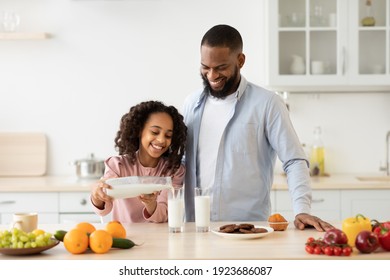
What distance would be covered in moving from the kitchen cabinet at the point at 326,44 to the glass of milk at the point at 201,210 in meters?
1.99

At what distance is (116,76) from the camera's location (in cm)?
484

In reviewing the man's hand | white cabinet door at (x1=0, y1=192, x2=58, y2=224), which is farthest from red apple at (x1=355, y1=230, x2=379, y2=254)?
white cabinet door at (x1=0, y1=192, x2=58, y2=224)

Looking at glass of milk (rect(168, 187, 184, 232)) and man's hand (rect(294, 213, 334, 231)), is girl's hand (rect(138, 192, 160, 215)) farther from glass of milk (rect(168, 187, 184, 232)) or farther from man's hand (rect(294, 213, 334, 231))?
man's hand (rect(294, 213, 334, 231))

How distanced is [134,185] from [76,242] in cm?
37

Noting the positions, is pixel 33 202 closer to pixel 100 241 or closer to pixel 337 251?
pixel 100 241

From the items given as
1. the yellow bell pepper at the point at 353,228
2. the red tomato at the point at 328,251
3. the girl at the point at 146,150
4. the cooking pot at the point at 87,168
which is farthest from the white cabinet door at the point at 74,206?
the red tomato at the point at 328,251

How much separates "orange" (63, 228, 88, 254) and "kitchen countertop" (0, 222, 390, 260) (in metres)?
0.02

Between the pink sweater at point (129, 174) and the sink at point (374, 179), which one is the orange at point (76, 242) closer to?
the pink sweater at point (129, 174)

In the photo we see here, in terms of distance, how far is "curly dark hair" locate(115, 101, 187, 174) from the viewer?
2996mm

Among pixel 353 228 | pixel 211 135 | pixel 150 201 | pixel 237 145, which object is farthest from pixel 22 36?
pixel 353 228

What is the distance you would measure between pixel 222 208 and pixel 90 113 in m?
2.05
